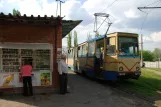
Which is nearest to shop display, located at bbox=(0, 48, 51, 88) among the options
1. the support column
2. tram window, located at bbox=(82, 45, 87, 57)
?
the support column

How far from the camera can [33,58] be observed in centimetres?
1473

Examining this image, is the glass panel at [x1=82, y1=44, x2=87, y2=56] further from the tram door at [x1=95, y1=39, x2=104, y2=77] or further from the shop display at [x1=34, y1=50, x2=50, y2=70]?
the shop display at [x1=34, y1=50, x2=50, y2=70]

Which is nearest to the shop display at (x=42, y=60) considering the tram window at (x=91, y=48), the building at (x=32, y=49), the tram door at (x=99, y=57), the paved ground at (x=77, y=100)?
the building at (x=32, y=49)

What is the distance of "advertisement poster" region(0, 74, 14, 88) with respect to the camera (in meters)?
14.0

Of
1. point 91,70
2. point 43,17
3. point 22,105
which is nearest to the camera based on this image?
point 22,105

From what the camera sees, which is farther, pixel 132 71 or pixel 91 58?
pixel 91 58

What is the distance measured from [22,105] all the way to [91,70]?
33.3 ft

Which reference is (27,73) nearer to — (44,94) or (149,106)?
(44,94)

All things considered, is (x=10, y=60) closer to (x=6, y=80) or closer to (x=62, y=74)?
(x=6, y=80)

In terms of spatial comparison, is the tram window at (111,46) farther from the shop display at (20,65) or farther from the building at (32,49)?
the shop display at (20,65)

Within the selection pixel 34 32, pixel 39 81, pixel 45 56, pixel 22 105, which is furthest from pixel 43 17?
pixel 22 105

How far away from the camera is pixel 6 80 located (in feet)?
46.2

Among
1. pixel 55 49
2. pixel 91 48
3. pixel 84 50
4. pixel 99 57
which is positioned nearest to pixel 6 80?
pixel 55 49

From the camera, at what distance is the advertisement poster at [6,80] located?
551 inches
